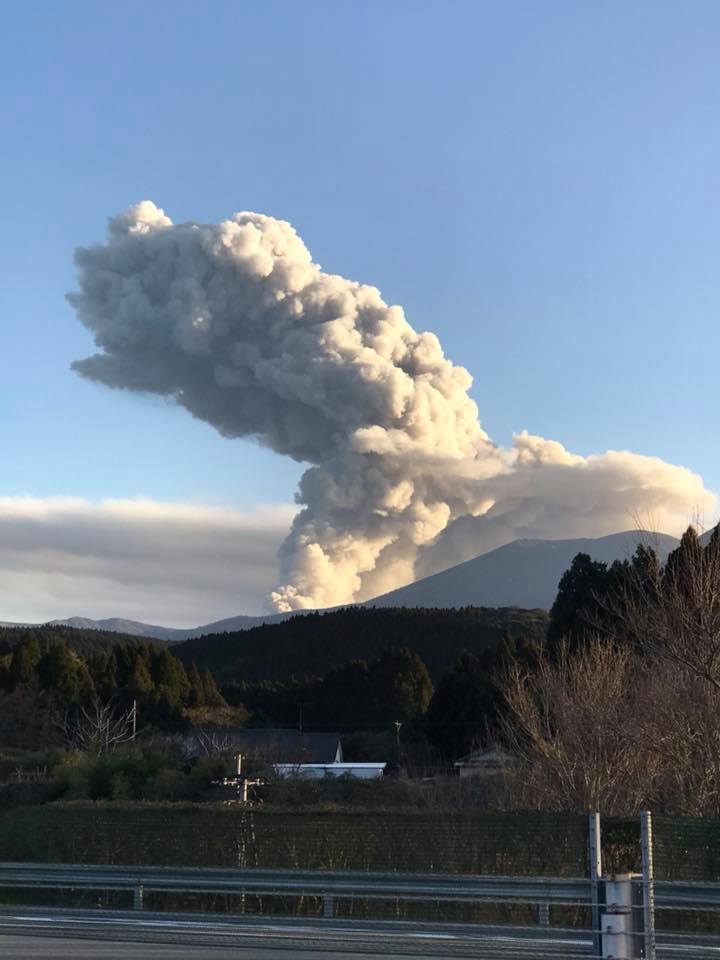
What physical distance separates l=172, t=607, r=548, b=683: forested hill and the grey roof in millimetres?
35298

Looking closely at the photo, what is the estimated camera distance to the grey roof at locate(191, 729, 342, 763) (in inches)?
2493

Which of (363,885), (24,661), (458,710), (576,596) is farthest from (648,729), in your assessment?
(24,661)

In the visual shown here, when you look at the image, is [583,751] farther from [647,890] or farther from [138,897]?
[647,890]

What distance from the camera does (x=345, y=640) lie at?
12206 cm

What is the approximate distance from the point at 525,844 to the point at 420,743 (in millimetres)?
55082

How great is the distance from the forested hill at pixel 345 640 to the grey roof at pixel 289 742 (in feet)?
116

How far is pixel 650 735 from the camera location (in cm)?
2225

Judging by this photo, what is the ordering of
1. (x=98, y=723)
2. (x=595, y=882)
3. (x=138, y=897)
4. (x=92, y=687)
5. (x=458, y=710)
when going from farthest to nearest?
(x=92, y=687), (x=98, y=723), (x=458, y=710), (x=138, y=897), (x=595, y=882)

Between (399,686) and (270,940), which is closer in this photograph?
(270,940)

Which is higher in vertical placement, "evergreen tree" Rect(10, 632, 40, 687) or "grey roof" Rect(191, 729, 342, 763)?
"evergreen tree" Rect(10, 632, 40, 687)

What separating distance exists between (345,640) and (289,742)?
2055 inches

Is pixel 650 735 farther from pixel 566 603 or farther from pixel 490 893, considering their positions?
pixel 566 603

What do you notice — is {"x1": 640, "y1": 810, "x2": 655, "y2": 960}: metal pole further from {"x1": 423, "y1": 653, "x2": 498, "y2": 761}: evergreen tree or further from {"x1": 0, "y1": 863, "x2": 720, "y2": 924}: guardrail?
{"x1": 423, "y1": 653, "x2": 498, "y2": 761}: evergreen tree

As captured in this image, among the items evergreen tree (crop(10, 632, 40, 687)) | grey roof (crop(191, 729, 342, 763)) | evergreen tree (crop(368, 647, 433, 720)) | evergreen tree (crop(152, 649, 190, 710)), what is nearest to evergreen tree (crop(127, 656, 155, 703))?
evergreen tree (crop(152, 649, 190, 710))
